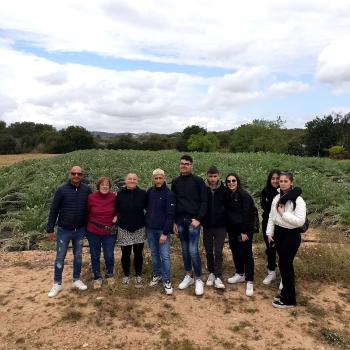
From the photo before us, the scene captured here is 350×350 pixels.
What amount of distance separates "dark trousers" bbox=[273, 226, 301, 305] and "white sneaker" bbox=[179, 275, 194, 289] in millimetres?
1380

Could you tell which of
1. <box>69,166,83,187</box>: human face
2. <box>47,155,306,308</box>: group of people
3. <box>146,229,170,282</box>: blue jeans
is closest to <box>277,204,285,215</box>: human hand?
<box>47,155,306,308</box>: group of people

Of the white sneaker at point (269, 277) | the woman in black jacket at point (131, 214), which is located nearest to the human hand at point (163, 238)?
the woman in black jacket at point (131, 214)

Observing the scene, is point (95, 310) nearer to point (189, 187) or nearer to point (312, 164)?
point (189, 187)

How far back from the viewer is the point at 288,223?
5074 mm

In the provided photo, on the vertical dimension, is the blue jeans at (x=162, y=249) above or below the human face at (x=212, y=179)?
below

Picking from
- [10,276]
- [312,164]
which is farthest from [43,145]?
[10,276]

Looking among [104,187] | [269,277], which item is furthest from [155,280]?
[269,277]

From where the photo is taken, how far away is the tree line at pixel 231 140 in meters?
50.5

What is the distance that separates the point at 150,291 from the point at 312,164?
14.0 metres

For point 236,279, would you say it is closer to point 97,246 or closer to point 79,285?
point 97,246

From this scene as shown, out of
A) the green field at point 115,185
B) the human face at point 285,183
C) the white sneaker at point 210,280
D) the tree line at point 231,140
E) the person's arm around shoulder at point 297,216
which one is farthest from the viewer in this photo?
the tree line at point 231,140

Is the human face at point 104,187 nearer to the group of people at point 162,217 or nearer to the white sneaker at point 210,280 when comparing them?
the group of people at point 162,217

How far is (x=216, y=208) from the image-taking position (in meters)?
5.64

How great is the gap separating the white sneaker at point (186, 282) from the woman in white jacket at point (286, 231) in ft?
4.17
